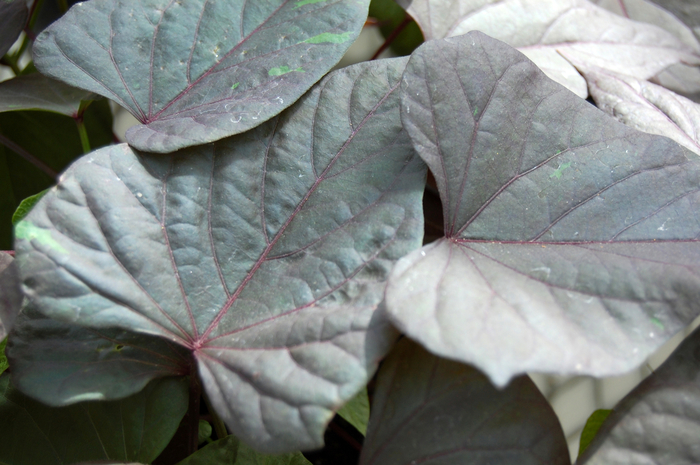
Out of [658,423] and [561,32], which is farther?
[561,32]

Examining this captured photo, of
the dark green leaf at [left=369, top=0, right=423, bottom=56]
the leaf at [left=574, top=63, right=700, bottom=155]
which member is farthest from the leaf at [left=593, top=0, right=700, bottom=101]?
the dark green leaf at [left=369, top=0, right=423, bottom=56]

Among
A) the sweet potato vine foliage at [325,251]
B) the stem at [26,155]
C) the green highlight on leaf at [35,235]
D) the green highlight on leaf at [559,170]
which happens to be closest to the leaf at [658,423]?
the sweet potato vine foliage at [325,251]

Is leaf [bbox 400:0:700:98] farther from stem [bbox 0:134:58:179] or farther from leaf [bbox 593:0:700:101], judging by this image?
stem [bbox 0:134:58:179]

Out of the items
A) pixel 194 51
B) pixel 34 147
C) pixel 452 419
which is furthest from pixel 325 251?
pixel 34 147

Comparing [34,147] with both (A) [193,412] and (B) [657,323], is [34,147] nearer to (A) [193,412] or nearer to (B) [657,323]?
(A) [193,412]

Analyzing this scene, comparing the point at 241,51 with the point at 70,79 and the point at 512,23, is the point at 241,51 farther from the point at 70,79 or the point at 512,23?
the point at 512,23

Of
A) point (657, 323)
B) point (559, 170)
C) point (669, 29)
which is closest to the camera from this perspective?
point (657, 323)

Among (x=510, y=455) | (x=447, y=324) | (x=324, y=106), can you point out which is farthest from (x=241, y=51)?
(x=510, y=455)
